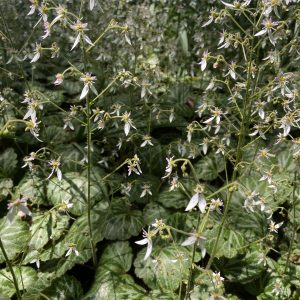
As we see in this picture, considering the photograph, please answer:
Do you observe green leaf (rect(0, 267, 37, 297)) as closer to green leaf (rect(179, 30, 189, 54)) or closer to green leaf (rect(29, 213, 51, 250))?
green leaf (rect(29, 213, 51, 250))

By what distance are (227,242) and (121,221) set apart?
0.81 metres

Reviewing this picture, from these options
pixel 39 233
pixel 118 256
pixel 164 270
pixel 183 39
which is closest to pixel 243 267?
pixel 164 270

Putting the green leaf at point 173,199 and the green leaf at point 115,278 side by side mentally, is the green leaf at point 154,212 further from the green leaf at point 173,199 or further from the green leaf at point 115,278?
the green leaf at point 115,278

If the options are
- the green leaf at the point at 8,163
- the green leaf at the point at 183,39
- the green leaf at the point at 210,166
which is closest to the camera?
the green leaf at the point at 210,166

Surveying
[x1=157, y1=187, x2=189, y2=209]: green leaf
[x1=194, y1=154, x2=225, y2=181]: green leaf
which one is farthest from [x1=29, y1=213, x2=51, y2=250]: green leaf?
[x1=194, y1=154, x2=225, y2=181]: green leaf

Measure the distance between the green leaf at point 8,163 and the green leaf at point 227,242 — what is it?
72.4 inches

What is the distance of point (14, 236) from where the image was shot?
10.2 ft

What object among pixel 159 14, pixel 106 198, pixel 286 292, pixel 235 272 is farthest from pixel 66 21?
pixel 159 14

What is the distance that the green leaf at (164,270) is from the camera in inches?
110

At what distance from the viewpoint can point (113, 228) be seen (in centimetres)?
316

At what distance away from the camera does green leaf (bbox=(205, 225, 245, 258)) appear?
9.66 ft

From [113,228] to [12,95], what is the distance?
201 centimetres

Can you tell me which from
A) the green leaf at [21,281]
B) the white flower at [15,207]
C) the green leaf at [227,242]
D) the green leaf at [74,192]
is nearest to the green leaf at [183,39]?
the green leaf at [74,192]

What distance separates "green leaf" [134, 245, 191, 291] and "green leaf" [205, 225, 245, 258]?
0.20 metres
